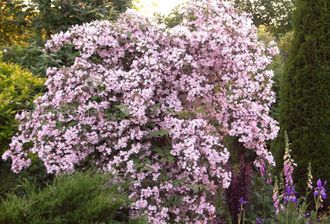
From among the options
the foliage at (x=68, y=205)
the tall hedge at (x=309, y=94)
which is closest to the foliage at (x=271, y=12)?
the tall hedge at (x=309, y=94)

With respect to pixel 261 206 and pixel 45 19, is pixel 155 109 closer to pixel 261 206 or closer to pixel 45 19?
pixel 261 206

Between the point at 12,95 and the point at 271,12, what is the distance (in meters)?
19.6

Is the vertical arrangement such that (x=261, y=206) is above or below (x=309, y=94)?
below

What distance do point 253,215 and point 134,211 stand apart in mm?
1817

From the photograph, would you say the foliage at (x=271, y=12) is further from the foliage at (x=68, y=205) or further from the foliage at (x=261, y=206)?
the foliage at (x=68, y=205)

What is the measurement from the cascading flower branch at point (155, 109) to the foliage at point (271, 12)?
1901 centimetres

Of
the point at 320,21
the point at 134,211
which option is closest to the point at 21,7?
the point at 320,21

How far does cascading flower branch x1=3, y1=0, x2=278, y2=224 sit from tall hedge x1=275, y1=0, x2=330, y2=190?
1.49 m

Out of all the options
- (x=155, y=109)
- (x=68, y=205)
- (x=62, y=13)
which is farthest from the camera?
(x=62, y=13)

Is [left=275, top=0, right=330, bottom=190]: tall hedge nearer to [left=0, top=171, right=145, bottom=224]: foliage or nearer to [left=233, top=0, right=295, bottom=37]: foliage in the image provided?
[left=0, top=171, right=145, bottom=224]: foliage

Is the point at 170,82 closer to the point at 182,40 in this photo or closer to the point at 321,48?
the point at 182,40

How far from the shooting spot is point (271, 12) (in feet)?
76.9

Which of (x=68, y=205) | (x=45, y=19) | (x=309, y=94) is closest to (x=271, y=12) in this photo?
(x=45, y=19)

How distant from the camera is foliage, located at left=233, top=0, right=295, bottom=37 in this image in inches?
915
